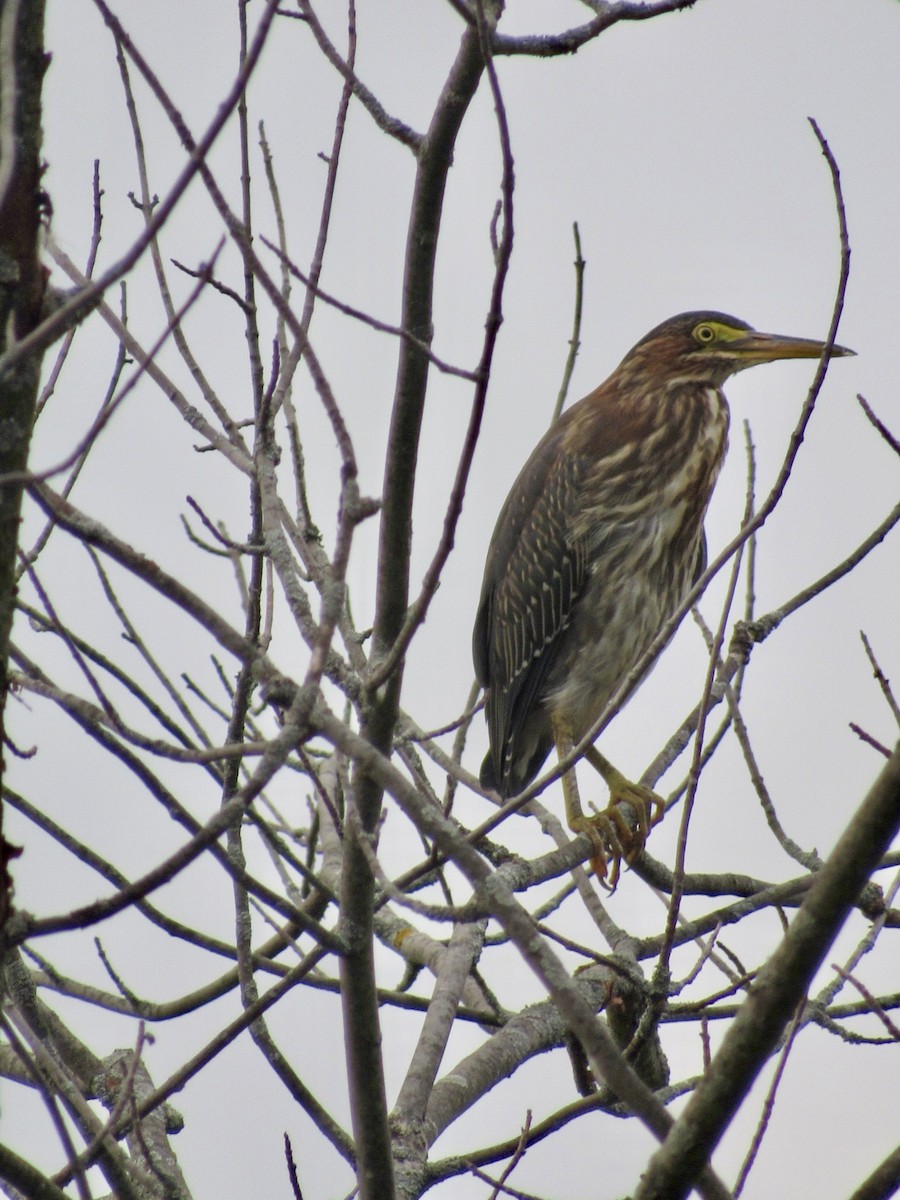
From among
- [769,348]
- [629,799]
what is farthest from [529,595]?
[769,348]

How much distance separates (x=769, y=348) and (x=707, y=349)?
0.92ft

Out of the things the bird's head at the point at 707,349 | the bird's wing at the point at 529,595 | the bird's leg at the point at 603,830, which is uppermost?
the bird's head at the point at 707,349

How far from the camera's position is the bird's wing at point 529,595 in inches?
211

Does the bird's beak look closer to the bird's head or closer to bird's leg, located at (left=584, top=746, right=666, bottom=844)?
the bird's head

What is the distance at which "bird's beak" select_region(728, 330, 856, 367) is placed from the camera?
A: 5.39 meters

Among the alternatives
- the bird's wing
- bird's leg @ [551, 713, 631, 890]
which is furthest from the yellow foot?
the bird's wing

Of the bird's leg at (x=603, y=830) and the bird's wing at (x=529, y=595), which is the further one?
the bird's wing at (x=529, y=595)

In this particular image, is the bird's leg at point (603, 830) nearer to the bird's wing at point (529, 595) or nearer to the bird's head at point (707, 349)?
the bird's wing at point (529, 595)

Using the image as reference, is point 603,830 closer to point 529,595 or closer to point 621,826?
point 621,826

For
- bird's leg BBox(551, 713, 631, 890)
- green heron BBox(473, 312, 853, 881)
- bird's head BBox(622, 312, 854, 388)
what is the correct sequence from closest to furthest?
bird's leg BBox(551, 713, 631, 890) < green heron BBox(473, 312, 853, 881) < bird's head BBox(622, 312, 854, 388)

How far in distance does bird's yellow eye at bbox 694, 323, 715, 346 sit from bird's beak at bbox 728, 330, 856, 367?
101 millimetres

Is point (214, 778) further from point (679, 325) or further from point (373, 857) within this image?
point (679, 325)

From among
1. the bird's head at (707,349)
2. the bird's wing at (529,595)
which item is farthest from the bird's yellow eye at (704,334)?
the bird's wing at (529,595)

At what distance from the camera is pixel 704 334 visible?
229 inches
